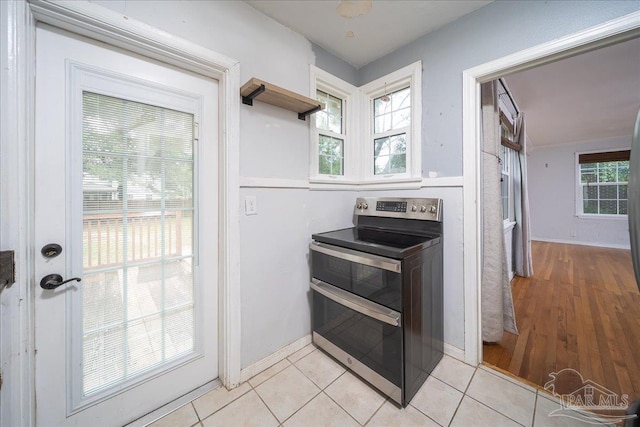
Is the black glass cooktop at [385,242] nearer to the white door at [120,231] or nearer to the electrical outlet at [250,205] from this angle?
the electrical outlet at [250,205]

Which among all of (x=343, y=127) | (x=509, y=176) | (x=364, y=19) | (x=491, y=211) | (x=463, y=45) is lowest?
(x=491, y=211)

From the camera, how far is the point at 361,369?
1.52m

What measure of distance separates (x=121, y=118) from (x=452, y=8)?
2.14 meters

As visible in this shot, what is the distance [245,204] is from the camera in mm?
1562

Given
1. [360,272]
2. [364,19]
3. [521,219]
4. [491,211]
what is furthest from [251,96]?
[521,219]

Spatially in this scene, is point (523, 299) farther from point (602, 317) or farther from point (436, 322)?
point (436, 322)

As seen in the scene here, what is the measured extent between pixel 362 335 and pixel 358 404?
357 millimetres

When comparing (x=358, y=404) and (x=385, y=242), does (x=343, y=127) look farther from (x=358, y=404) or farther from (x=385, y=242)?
(x=358, y=404)

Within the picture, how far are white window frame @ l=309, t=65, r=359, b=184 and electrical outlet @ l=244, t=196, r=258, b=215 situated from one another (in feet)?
1.68

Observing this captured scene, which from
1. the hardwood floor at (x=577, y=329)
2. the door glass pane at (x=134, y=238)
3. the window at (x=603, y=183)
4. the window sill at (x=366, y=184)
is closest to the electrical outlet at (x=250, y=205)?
the door glass pane at (x=134, y=238)

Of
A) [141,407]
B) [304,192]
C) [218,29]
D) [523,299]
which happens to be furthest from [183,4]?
[523,299]

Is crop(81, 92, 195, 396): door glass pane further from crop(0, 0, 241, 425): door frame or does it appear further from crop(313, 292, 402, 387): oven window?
crop(313, 292, 402, 387): oven window

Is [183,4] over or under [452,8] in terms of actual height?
under

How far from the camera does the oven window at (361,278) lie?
1.34 m
